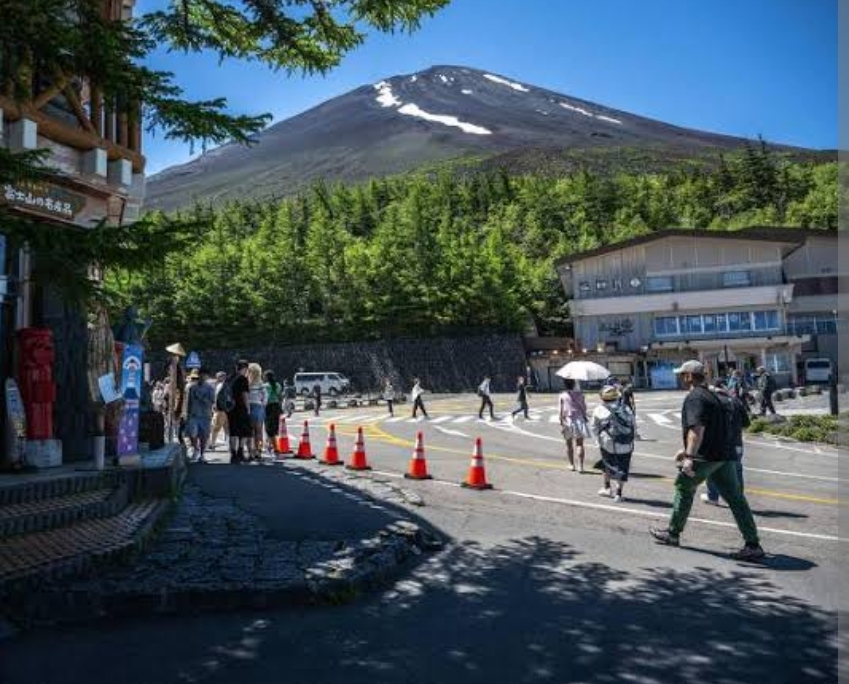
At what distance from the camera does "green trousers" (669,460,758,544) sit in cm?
587

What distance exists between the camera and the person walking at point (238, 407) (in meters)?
11.9

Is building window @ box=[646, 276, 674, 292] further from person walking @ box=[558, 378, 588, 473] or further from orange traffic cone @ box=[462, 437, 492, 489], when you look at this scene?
orange traffic cone @ box=[462, 437, 492, 489]

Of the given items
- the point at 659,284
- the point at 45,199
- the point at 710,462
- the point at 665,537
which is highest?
the point at 659,284

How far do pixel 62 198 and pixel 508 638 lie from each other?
25.2ft

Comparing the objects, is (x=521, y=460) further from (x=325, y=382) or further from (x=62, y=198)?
(x=325, y=382)

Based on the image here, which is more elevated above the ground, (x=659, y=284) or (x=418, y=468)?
(x=659, y=284)

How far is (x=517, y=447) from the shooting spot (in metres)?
15.7

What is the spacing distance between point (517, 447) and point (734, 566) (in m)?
10.0

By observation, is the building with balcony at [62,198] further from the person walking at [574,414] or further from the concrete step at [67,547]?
the person walking at [574,414]

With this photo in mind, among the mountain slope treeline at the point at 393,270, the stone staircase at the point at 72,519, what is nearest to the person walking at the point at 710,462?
the stone staircase at the point at 72,519

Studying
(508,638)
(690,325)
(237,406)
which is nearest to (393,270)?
(690,325)

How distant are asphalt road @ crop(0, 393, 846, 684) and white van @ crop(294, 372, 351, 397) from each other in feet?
134

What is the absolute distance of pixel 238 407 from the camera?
11.9 m

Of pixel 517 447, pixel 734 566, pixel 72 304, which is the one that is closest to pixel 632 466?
pixel 517 447
